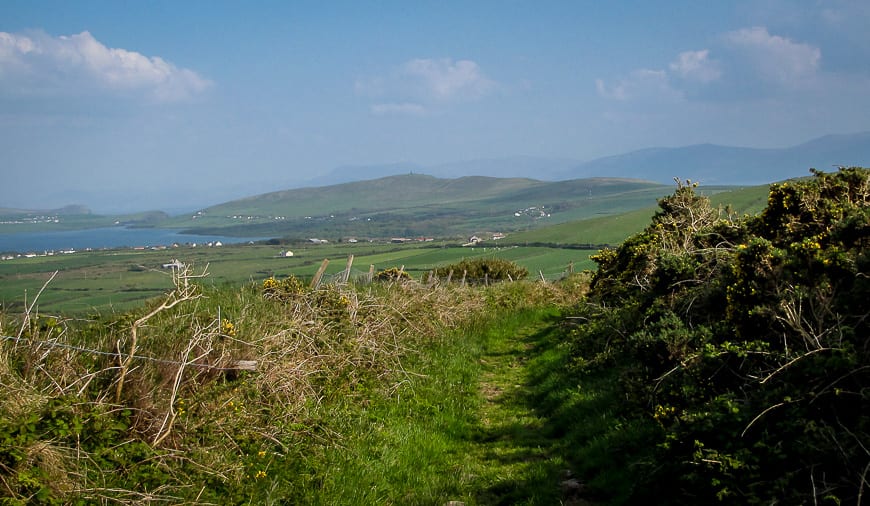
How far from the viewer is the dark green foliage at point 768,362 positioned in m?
4.30

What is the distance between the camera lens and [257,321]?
8.55m

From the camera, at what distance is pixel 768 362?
217 inches

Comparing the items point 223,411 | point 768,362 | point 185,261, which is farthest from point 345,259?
point 768,362

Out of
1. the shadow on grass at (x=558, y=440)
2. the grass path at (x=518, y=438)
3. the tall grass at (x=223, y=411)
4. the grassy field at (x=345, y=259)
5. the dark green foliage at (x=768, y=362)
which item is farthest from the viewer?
the grassy field at (x=345, y=259)

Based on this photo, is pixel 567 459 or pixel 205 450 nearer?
pixel 205 450

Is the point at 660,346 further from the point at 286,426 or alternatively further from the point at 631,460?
the point at 286,426

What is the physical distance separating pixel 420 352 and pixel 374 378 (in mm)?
2405

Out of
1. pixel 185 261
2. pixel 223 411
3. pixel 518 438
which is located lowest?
pixel 518 438

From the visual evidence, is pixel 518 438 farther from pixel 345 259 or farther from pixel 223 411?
pixel 345 259

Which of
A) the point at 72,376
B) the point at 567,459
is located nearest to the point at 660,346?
the point at 567,459

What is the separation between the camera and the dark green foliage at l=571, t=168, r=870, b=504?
430 centimetres

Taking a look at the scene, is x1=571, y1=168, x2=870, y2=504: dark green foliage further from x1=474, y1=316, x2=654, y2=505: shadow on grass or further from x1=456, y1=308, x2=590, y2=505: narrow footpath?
x1=456, y1=308, x2=590, y2=505: narrow footpath

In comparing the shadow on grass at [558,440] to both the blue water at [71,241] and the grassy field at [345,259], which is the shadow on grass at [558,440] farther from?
the blue water at [71,241]

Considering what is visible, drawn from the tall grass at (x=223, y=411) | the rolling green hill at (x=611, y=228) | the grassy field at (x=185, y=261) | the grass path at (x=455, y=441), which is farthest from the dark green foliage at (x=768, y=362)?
the rolling green hill at (x=611, y=228)
